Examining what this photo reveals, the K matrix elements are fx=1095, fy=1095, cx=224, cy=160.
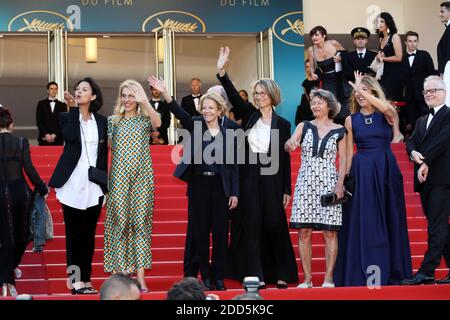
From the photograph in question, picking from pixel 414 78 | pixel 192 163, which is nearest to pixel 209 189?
pixel 192 163

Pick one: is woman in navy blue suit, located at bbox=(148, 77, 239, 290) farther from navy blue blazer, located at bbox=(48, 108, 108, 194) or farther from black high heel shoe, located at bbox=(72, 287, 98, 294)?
black high heel shoe, located at bbox=(72, 287, 98, 294)

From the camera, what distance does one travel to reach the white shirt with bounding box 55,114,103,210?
9672 millimetres

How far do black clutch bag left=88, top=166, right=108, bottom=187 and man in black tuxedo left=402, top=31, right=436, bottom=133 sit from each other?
22.1ft

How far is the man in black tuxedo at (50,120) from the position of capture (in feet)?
61.1

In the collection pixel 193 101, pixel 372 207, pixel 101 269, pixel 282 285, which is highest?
pixel 193 101

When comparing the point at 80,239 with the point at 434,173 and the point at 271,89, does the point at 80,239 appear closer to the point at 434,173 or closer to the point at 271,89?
the point at 271,89

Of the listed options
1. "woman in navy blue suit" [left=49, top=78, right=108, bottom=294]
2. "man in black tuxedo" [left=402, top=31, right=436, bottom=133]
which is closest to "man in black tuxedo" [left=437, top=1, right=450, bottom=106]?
"man in black tuxedo" [left=402, top=31, right=436, bottom=133]

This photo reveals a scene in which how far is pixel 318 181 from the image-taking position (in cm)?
1012

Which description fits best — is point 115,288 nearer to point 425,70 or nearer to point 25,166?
point 25,166

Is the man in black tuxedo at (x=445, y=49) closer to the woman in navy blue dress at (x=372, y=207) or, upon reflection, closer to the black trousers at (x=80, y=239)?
the woman in navy blue dress at (x=372, y=207)

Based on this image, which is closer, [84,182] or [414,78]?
[84,182]

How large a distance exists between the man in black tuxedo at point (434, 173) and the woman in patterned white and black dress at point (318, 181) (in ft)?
2.34

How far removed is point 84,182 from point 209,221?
1.17 m

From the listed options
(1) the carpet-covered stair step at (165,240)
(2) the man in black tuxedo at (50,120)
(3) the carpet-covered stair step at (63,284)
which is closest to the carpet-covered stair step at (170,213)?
(1) the carpet-covered stair step at (165,240)
